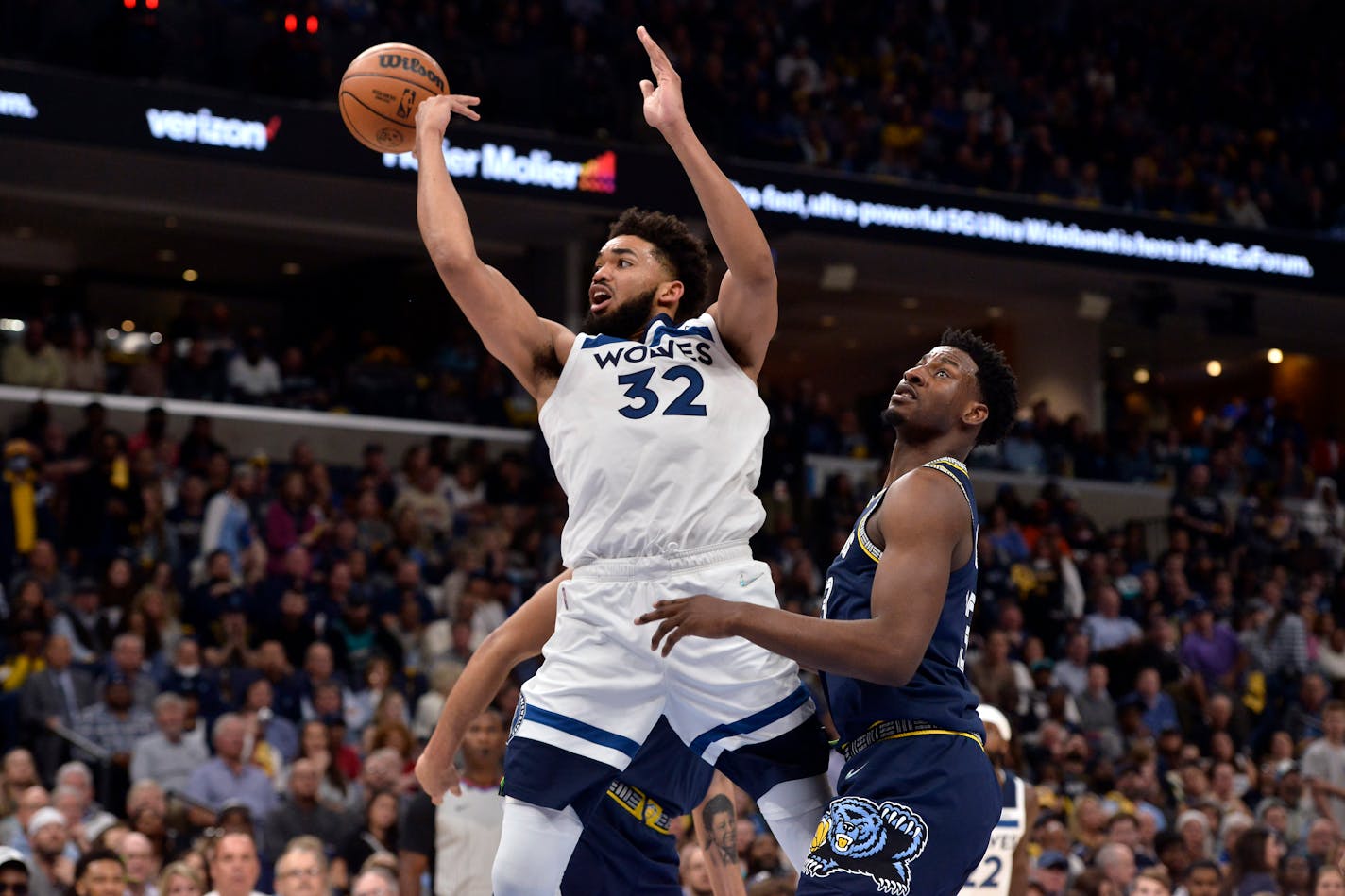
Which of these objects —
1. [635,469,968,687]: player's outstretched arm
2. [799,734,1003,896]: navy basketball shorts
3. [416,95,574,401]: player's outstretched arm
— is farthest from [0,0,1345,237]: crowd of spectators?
[799,734,1003,896]: navy basketball shorts

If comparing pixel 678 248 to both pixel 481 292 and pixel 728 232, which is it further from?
pixel 481 292

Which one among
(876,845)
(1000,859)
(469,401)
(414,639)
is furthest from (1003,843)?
(469,401)

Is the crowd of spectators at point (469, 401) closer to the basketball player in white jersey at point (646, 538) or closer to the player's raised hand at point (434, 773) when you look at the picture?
the player's raised hand at point (434, 773)

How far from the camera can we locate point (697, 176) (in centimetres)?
446

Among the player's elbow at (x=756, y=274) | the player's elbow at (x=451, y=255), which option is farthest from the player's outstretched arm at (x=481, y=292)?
the player's elbow at (x=756, y=274)

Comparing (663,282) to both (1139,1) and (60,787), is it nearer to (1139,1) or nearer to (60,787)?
(60,787)

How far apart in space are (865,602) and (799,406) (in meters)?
15.8

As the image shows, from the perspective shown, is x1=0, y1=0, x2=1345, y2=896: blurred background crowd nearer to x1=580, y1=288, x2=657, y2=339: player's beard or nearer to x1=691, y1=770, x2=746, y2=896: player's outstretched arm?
x1=691, y1=770, x2=746, y2=896: player's outstretched arm

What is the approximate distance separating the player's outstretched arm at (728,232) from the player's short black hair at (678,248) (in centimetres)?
26

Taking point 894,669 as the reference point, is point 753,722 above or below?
below

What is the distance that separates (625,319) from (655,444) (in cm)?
52

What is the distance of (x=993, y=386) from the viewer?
178 inches

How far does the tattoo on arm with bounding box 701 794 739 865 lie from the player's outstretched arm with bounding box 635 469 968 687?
1006mm

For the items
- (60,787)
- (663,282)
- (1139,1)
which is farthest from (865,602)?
(1139,1)
